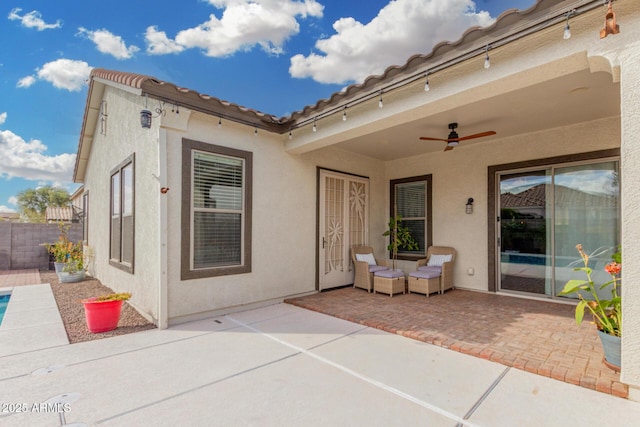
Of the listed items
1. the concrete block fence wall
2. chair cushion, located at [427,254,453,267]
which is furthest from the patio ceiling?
the concrete block fence wall

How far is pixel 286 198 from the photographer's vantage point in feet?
20.4

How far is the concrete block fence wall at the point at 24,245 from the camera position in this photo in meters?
→ 11.2

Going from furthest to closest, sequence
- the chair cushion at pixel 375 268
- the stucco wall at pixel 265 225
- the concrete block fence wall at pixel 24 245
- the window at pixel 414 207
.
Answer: the concrete block fence wall at pixel 24 245 < the window at pixel 414 207 < the chair cushion at pixel 375 268 < the stucco wall at pixel 265 225

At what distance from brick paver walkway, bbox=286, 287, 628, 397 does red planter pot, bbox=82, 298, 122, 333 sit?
2.99m

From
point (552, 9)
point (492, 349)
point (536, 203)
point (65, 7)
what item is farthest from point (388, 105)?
point (65, 7)

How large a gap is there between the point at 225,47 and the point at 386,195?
6212mm

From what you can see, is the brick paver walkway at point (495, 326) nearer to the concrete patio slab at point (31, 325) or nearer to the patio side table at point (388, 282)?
the patio side table at point (388, 282)

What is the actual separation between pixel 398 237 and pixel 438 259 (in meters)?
1.23

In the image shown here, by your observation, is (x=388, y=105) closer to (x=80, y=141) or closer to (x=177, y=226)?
(x=177, y=226)

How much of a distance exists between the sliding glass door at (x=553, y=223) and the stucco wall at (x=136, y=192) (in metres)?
7.00

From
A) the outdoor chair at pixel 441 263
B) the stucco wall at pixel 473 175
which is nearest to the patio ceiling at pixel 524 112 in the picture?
the stucco wall at pixel 473 175

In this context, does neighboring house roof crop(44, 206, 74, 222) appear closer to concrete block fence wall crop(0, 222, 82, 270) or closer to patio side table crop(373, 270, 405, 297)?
concrete block fence wall crop(0, 222, 82, 270)

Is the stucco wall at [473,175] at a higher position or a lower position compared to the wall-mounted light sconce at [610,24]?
lower

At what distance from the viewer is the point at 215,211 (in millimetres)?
5195
